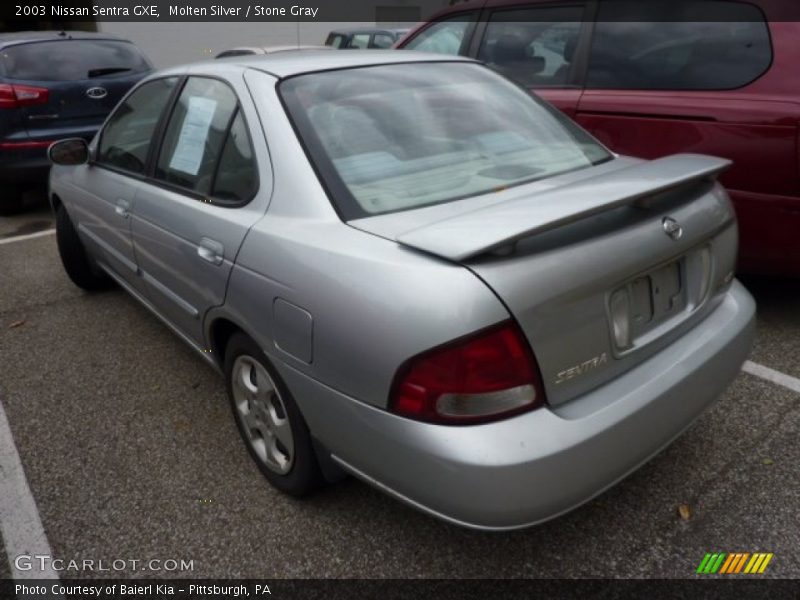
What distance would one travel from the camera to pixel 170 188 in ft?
8.80

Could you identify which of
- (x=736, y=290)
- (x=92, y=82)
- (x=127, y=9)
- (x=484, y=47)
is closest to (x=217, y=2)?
(x=127, y=9)

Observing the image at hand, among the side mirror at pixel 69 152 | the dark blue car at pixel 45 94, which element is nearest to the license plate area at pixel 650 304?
the side mirror at pixel 69 152

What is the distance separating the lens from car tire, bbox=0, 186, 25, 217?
6387 mm

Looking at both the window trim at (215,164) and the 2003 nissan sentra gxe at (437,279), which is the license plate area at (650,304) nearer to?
the 2003 nissan sentra gxe at (437,279)

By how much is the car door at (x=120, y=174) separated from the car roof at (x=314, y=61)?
410 mm

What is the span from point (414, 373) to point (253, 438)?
1075mm

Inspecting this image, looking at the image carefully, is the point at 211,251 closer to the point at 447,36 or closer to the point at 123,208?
the point at 123,208

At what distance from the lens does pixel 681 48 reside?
3369mm

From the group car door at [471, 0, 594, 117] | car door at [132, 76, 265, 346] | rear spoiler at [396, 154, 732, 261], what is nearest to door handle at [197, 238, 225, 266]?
car door at [132, 76, 265, 346]

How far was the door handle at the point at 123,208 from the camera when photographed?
300cm

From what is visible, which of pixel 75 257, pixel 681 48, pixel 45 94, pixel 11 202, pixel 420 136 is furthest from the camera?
pixel 11 202

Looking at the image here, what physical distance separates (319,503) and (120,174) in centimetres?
197

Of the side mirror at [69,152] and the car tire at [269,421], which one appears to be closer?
the car tire at [269,421]

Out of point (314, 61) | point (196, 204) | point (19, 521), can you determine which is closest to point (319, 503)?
point (19, 521)
